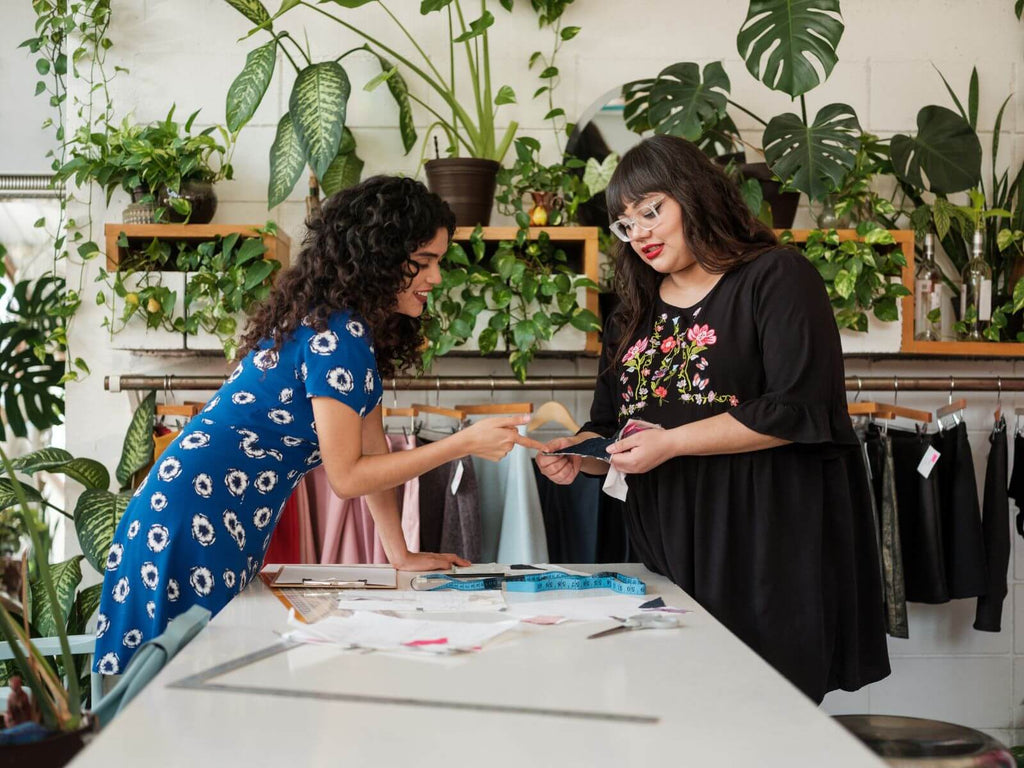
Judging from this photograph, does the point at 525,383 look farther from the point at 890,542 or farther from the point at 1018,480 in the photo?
the point at 1018,480

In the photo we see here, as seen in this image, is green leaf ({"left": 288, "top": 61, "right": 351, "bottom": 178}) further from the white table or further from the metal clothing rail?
the white table

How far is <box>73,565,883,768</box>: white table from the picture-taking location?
2.87ft

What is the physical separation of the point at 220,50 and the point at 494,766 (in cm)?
289

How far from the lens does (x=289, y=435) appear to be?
5.97 feet

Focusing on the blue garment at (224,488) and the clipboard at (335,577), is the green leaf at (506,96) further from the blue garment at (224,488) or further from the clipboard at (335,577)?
the clipboard at (335,577)

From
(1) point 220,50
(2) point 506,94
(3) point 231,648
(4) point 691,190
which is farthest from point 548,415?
(3) point 231,648

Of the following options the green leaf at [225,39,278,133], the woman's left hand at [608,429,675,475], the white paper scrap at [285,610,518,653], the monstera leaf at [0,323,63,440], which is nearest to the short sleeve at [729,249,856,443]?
the woman's left hand at [608,429,675,475]

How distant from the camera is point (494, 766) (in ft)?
2.79

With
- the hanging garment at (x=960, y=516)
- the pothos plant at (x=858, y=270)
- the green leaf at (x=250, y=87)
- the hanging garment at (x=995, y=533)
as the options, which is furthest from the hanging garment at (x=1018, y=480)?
the green leaf at (x=250, y=87)

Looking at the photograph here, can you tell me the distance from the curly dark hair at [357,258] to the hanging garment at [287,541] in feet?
3.10

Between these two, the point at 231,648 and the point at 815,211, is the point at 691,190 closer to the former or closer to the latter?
the point at 231,648

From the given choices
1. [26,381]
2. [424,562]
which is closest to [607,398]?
[424,562]

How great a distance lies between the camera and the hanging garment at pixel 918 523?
290 centimetres

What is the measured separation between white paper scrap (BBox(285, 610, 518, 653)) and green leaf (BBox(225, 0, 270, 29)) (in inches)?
82.8
